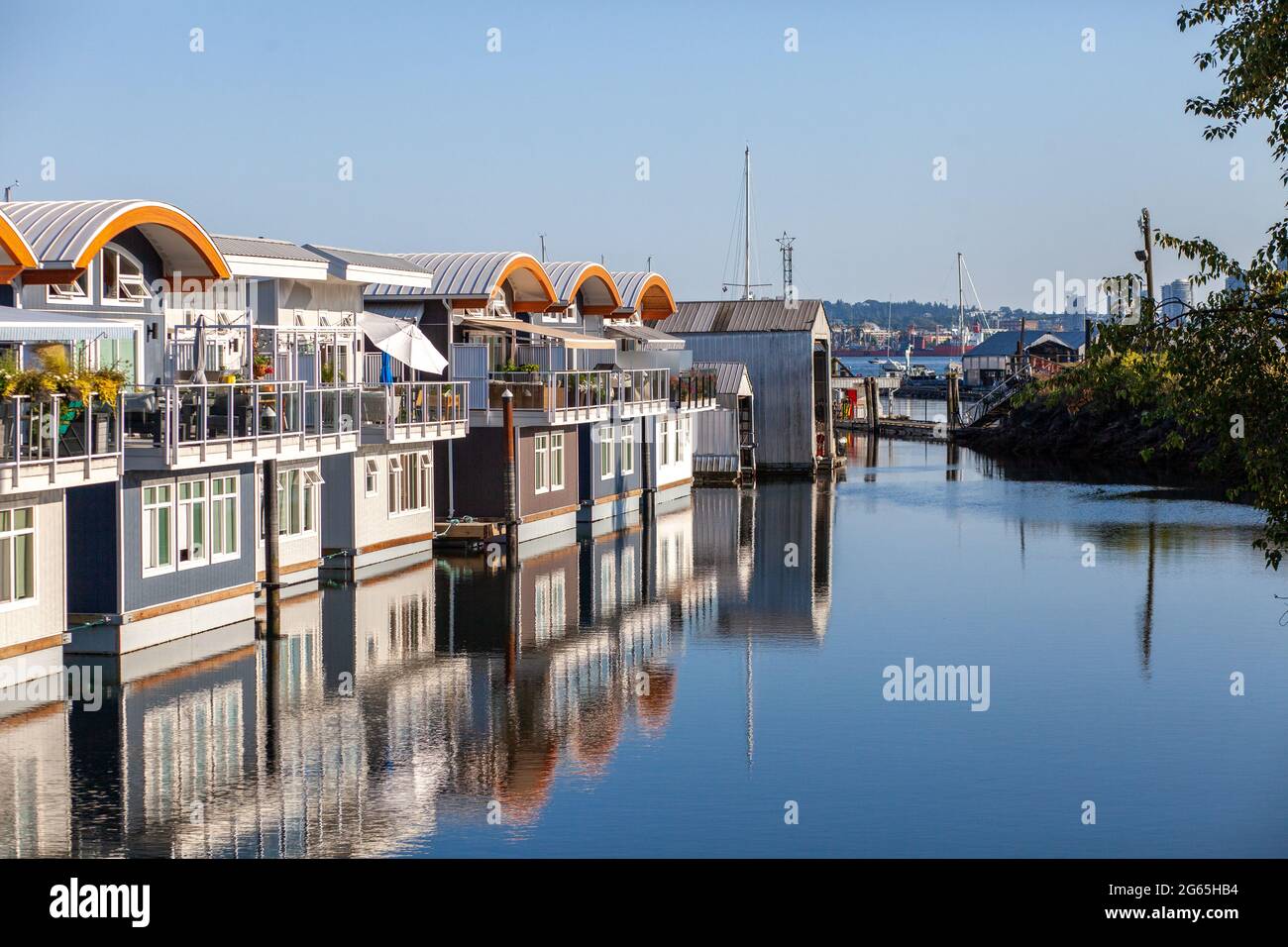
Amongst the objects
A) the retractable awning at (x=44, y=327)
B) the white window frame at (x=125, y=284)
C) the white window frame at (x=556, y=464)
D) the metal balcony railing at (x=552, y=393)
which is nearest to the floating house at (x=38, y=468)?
the retractable awning at (x=44, y=327)

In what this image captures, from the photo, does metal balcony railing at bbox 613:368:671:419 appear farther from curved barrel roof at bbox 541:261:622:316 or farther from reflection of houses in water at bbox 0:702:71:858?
reflection of houses in water at bbox 0:702:71:858

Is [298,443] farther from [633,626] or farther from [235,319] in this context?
[633,626]

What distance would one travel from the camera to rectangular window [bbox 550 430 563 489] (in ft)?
156

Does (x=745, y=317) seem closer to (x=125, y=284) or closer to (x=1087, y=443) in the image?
(x=1087, y=443)

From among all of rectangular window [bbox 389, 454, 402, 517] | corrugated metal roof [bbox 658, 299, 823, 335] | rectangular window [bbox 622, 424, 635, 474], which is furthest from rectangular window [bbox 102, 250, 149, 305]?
corrugated metal roof [bbox 658, 299, 823, 335]

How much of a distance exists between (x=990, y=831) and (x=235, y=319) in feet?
67.2

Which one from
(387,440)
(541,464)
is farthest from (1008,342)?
(387,440)

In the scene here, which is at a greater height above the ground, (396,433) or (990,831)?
(396,433)

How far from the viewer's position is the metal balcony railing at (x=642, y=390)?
51062 mm

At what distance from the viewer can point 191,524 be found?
28969 millimetres

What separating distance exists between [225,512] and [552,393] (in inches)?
617
